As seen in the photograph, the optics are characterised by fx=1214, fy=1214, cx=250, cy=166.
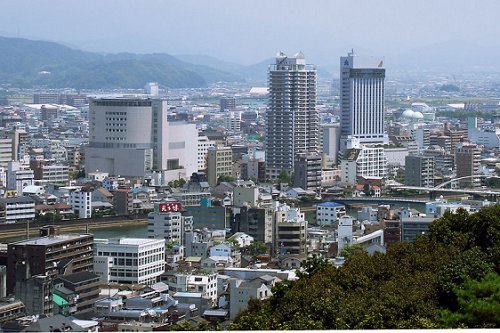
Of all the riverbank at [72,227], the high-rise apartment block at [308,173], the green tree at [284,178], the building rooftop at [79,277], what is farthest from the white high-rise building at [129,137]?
the building rooftop at [79,277]

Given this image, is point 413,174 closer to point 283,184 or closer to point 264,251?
point 283,184

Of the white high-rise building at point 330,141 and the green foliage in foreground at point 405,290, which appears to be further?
the white high-rise building at point 330,141

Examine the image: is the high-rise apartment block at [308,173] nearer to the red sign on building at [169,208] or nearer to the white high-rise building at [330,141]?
the white high-rise building at [330,141]

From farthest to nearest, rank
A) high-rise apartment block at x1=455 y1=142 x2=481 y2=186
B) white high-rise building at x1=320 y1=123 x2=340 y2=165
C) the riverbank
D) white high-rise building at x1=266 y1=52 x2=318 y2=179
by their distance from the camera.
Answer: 1. white high-rise building at x1=320 y1=123 x2=340 y2=165
2. white high-rise building at x1=266 y1=52 x2=318 y2=179
3. high-rise apartment block at x1=455 y1=142 x2=481 y2=186
4. the riverbank

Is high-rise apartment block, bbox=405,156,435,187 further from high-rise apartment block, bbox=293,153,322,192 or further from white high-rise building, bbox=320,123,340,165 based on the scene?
white high-rise building, bbox=320,123,340,165

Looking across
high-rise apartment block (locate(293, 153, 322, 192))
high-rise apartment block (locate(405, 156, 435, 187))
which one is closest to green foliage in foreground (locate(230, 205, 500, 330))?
high-rise apartment block (locate(293, 153, 322, 192))
